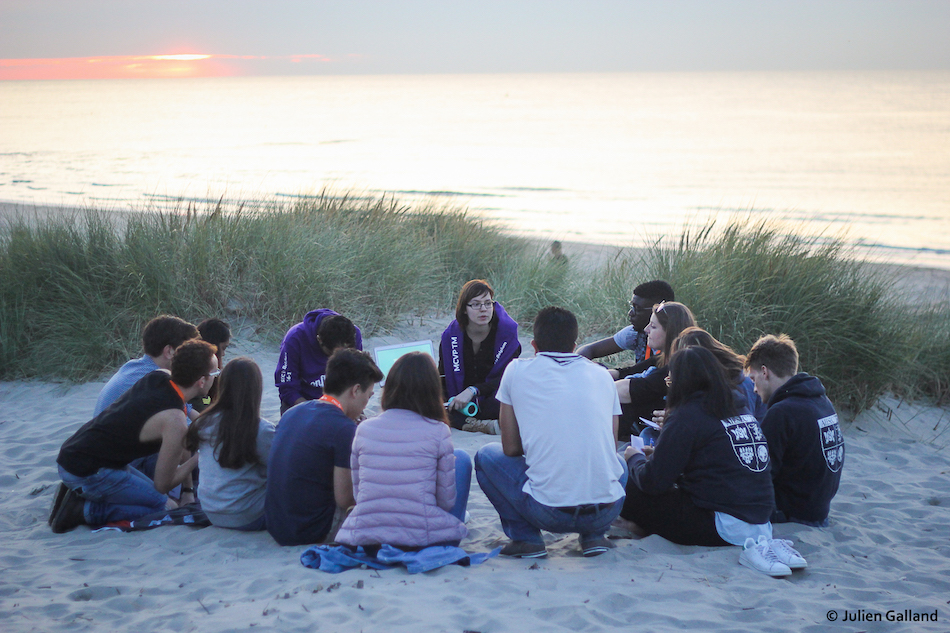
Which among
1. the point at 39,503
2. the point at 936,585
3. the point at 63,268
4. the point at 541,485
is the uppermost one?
the point at 63,268

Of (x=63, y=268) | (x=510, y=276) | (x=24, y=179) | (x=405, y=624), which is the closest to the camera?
(x=405, y=624)

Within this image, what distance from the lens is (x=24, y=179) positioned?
27125mm

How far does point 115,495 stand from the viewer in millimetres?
3779

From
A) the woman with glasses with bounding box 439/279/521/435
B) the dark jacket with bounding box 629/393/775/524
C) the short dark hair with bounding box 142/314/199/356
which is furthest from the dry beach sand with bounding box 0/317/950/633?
the woman with glasses with bounding box 439/279/521/435

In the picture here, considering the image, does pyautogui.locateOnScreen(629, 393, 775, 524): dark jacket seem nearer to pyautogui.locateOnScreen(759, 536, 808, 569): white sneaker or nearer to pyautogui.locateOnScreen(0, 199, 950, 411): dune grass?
pyautogui.locateOnScreen(759, 536, 808, 569): white sneaker

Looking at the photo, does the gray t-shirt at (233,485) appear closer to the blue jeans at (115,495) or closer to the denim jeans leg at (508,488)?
the blue jeans at (115,495)

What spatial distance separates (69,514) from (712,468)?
3.27 metres

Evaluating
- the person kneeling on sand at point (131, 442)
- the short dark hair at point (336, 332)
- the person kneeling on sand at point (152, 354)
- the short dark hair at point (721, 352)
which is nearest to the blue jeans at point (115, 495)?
the person kneeling on sand at point (131, 442)

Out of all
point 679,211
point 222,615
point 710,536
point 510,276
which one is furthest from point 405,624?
point 679,211

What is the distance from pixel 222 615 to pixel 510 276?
20.1 ft

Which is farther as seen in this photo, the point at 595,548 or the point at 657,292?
the point at 657,292

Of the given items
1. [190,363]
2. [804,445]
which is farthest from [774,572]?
[190,363]

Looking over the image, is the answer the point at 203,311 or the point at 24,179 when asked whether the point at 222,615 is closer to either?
the point at 203,311

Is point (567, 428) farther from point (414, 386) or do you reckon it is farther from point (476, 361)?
point (476, 361)
